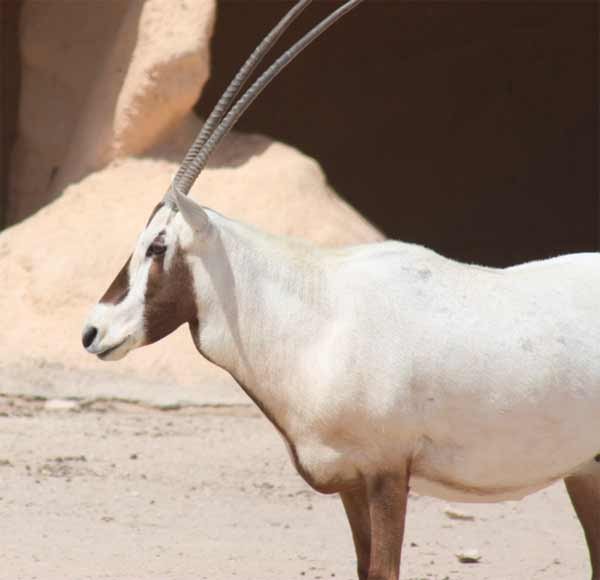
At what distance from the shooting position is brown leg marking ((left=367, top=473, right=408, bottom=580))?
16.8ft

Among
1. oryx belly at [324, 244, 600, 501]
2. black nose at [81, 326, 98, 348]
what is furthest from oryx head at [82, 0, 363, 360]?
oryx belly at [324, 244, 600, 501]

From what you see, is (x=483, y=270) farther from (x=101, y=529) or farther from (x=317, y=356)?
(x=101, y=529)

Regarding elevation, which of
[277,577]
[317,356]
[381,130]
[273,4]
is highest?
[317,356]

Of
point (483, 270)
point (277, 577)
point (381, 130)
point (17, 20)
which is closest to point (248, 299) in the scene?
point (483, 270)

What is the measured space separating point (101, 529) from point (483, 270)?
2.53 metres

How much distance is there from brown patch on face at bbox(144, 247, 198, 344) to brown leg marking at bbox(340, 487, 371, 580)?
0.83m

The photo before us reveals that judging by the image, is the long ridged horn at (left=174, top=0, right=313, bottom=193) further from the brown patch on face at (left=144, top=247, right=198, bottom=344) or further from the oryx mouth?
the oryx mouth

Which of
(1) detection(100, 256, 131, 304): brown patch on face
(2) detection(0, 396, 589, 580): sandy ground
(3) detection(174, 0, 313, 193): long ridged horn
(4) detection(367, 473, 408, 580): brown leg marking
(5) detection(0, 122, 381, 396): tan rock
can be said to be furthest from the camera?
(5) detection(0, 122, 381, 396): tan rock

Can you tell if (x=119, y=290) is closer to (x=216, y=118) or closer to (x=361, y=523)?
(x=216, y=118)

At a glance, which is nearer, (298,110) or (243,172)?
(243,172)

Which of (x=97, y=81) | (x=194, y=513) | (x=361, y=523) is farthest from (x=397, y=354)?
(x=97, y=81)

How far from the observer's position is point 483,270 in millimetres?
5566

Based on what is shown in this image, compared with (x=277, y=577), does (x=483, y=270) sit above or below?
above

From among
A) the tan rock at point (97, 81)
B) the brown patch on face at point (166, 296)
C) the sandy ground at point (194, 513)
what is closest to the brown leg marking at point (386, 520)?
the brown patch on face at point (166, 296)
